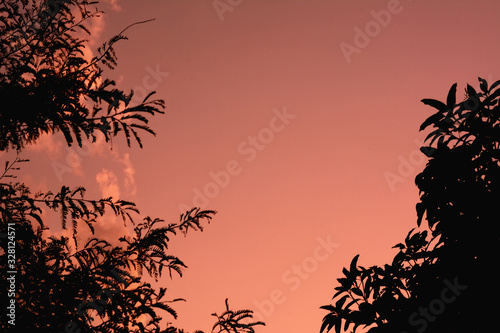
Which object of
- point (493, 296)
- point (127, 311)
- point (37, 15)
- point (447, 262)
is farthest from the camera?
Answer: point (37, 15)

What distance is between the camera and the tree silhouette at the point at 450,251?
5095 millimetres

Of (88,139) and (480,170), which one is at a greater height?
(88,139)

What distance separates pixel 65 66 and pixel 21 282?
2.62 meters

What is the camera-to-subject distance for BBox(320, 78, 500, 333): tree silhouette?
16.7 feet

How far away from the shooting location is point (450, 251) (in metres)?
5.39

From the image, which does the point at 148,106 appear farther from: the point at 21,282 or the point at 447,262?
the point at 447,262

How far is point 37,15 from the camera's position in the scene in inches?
249

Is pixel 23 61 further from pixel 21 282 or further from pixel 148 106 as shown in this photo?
pixel 21 282

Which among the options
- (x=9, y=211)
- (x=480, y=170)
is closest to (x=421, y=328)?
(x=480, y=170)

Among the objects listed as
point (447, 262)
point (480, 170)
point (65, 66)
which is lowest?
point (447, 262)

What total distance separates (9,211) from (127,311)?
1.90 metres

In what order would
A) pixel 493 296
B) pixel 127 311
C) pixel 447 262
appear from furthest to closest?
pixel 127 311
pixel 447 262
pixel 493 296

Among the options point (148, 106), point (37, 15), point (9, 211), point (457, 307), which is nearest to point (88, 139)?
point (148, 106)

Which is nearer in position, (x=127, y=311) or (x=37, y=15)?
(x=127, y=311)
